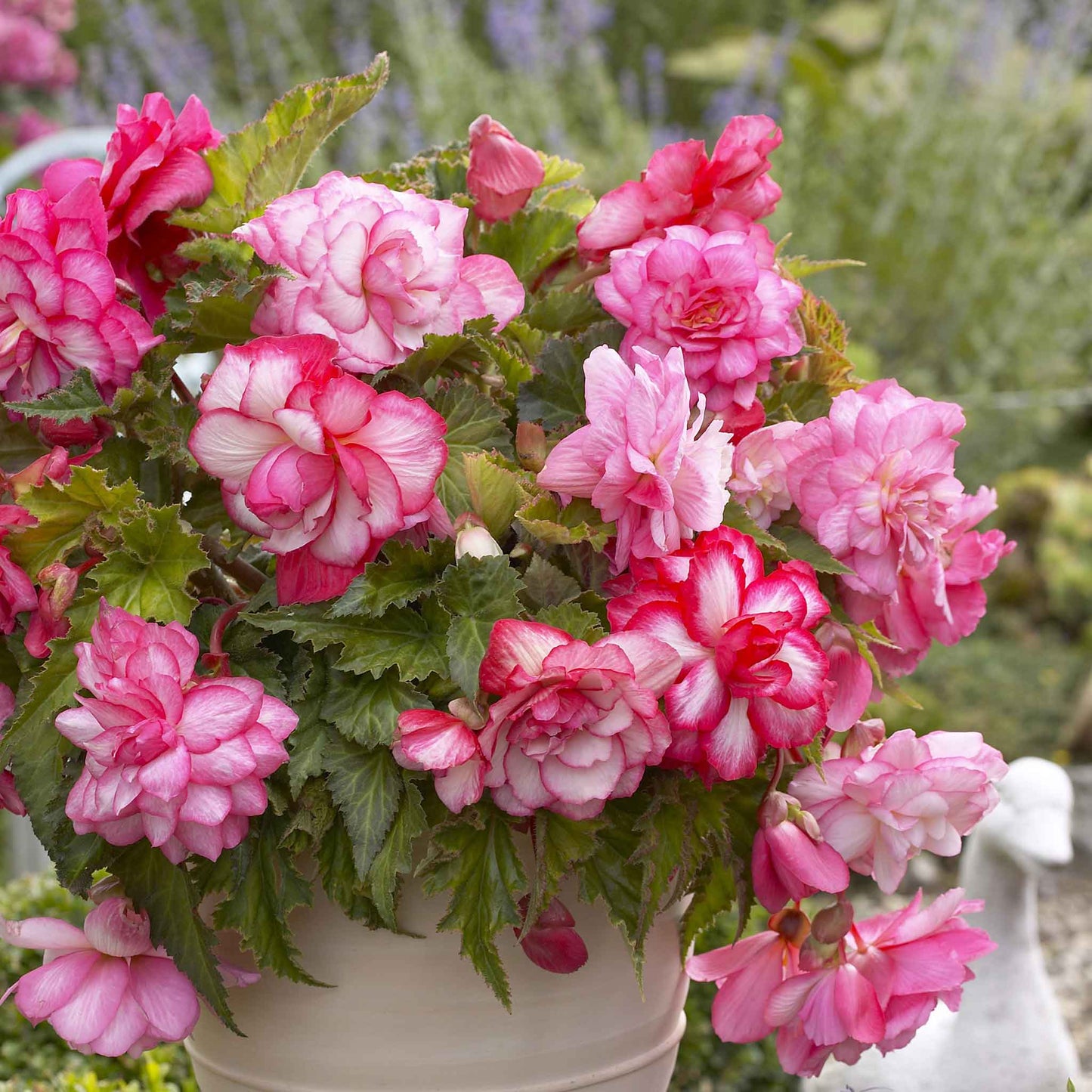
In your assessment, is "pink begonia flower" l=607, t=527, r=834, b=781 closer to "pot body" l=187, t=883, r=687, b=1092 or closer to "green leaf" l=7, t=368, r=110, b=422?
"pot body" l=187, t=883, r=687, b=1092

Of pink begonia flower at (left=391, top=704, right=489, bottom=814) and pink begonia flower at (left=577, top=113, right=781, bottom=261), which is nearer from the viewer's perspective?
pink begonia flower at (left=391, top=704, right=489, bottom=814)

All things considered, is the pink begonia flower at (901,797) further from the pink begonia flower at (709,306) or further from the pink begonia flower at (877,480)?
the pink begonia flower at (709,306)

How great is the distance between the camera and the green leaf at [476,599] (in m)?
0.73

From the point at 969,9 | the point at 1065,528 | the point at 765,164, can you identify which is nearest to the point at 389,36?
the point at 969,9

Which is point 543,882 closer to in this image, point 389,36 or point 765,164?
point 765,164

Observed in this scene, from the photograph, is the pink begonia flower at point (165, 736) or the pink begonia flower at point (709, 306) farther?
the pink begonia flower at point (709, 306)

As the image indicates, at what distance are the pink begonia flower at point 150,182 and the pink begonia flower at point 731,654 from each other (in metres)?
0.39

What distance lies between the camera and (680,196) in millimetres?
882

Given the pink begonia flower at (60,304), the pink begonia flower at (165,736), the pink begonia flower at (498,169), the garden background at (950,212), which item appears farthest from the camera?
the garden background at (950,212)

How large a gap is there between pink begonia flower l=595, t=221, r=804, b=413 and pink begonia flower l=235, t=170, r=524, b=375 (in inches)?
4.5

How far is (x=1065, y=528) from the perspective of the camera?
14.8 ft

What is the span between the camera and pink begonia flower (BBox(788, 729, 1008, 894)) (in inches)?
31.3

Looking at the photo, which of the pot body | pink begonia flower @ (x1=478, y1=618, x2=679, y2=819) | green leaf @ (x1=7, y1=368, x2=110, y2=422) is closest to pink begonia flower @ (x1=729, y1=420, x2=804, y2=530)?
pink begonia flower @ (x1=478, y1=618, x2=679, y2=819)

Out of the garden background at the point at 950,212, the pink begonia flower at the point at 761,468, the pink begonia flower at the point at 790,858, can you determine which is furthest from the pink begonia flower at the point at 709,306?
the garden background at the point at 950,212
